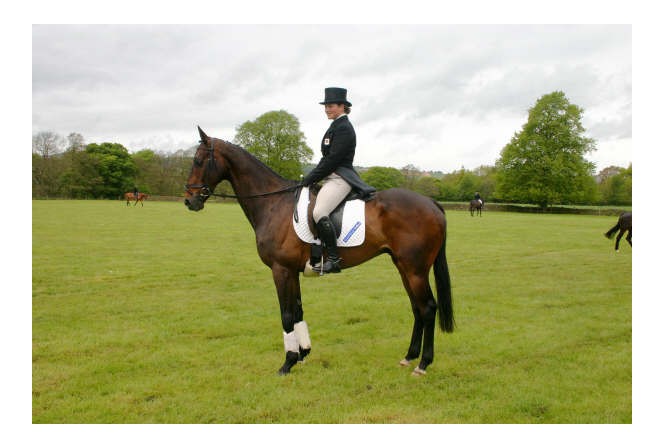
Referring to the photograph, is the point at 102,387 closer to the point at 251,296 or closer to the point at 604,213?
the point at 251,296

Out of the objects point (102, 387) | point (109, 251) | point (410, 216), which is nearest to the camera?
point (102, 387)

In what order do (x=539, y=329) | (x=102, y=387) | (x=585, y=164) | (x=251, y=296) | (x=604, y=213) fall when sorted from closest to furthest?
(x=102, y=387), (x=539, y=329), (x=251, y=296), (x=604, y=213), (x=585, y=164)

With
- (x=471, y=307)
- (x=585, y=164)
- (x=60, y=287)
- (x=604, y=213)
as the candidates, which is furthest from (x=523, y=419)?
(x=585, y=164)

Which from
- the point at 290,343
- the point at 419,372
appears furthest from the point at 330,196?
the point at 419,372

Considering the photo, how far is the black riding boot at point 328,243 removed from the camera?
17.6 feet

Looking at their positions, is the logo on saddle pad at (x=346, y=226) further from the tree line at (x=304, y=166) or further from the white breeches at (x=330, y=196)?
the tree line at (x=304, y=166)

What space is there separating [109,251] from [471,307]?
39.3ft

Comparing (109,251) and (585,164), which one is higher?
(585,164)

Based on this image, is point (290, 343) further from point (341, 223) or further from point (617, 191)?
point (617, 191)

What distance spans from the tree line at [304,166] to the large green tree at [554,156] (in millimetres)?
104

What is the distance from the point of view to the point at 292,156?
57.0 metres

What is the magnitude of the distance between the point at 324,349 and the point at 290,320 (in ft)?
3.09

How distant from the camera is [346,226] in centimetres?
551

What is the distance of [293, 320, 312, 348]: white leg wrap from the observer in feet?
18.3
